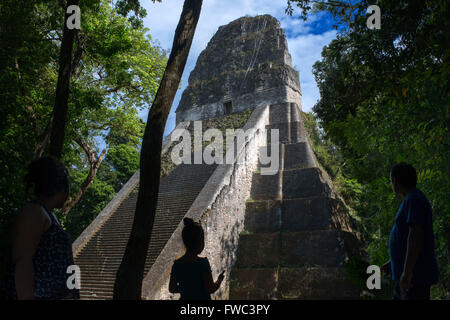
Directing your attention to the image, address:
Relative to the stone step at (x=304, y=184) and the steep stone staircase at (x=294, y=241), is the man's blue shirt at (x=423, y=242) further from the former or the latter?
the stone step at (x=304, y=184)

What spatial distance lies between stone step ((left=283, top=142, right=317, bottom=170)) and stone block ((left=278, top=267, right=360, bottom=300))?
14.0 feet

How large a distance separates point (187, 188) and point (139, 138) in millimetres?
3732

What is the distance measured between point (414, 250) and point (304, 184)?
9221 millimetres

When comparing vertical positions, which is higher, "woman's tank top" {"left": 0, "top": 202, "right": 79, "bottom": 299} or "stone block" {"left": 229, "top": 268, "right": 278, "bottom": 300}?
"woman's tank top" {"left": 0, "top": 202, "right": 79, "bottom": 299}

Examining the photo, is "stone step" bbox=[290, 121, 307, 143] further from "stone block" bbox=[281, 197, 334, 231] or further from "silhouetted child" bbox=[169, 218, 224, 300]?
"silhouetted child" bbox=[169, 218, 224, 300]

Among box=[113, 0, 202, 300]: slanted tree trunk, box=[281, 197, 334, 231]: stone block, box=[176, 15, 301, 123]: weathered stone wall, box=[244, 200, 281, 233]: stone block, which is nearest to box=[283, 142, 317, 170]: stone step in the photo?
box=[281, 197, 334, 231]: stone block

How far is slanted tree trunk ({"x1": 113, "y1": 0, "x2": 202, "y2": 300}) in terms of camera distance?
4.46m

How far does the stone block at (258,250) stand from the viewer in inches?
381

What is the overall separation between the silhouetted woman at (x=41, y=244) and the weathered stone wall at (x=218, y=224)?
19.4 feet

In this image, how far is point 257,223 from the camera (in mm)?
10883

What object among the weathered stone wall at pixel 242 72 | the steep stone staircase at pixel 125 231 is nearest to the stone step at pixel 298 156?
the steep stone staircase at pixel 125 231

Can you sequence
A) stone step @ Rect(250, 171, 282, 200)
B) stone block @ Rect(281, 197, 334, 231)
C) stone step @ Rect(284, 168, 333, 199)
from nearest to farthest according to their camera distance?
stone block @ Rect(281, 197, 334, 231) → stone step @ Rect(284, 168, 333, 199) → stone step @ Rect(250, 171, 282, 200)

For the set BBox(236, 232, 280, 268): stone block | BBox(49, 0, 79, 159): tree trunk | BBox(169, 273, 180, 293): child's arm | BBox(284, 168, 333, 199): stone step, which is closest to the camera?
BBox(169, 273, 180, 293): child's arm
